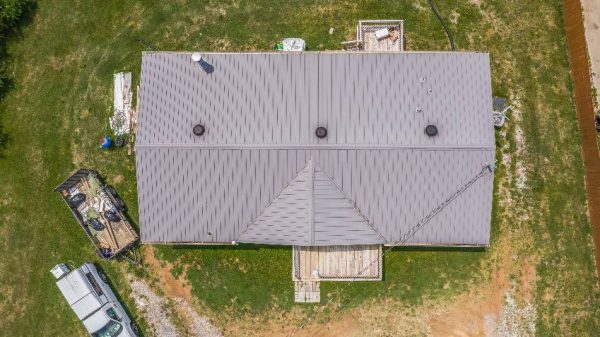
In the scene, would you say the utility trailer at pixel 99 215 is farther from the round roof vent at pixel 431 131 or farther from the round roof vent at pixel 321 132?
the round roof vent at pixel 431 131

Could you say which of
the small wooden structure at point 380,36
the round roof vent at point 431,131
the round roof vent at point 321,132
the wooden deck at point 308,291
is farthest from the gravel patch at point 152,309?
the small wooden structure at point 380,36

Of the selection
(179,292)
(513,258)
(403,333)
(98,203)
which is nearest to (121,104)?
(98,203)

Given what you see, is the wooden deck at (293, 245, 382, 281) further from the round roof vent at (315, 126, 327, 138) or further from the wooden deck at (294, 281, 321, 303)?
the round roof vent at (315, 126, 327, 138)

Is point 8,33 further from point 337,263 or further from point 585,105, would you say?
point 585,105

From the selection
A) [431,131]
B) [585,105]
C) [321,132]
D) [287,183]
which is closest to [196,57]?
[321,132]

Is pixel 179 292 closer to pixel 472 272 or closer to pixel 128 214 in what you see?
pixel 128 214

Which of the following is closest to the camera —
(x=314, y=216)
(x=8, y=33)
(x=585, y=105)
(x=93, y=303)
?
(x=314, y=216)
